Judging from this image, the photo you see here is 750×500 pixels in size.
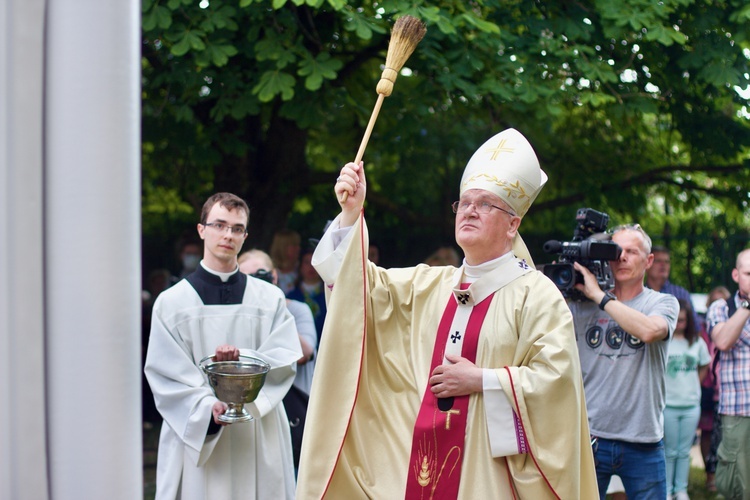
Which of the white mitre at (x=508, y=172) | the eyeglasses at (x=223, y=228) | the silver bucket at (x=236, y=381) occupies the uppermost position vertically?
the white mitre at (x=508, y=172)

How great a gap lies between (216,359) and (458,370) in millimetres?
1450

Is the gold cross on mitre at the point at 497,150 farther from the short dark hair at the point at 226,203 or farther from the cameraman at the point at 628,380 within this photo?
the short dark hair at the point at 226,203

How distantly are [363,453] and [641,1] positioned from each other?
530 centimetres

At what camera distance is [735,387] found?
6074mm

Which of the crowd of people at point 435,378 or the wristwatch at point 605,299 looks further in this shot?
the wristwatch at point 605,299

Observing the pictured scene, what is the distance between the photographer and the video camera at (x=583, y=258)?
16.2ft

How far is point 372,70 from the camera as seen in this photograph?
968 centimetres

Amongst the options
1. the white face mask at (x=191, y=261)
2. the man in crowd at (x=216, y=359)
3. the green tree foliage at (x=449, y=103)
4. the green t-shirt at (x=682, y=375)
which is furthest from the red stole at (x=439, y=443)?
the white face mask at (x=191, y=261)

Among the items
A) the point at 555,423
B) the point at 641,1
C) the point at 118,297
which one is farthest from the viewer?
the point at 641,1

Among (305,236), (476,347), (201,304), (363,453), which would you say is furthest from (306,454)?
(305,236)

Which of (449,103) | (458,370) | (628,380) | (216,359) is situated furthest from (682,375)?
(458,370)

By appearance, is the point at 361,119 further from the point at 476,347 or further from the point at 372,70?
the point at 476,347

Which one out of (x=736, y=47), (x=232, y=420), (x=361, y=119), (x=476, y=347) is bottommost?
(x=232, y=420)

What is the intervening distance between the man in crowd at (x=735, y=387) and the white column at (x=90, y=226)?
4.68m
